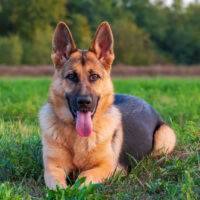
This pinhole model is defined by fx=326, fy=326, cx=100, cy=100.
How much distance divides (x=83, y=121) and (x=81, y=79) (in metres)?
0.49

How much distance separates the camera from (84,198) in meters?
3.02

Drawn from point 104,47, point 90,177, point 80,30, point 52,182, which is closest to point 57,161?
point 52,182

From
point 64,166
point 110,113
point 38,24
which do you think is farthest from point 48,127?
point 38,24

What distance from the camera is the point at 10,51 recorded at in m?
41.5

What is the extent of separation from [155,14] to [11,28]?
25.3m

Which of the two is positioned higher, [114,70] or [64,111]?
[64,111]

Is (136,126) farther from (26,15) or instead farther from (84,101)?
(26,15)

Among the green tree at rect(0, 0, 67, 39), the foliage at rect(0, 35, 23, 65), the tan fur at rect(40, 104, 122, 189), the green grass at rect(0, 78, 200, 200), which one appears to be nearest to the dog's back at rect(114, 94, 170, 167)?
the green grass at rect(0, 78, 200, 200)

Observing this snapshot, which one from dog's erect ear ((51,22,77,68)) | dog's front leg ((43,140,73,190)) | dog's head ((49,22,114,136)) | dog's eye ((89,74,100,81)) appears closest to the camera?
dog's front leg ((43,140,73,190))

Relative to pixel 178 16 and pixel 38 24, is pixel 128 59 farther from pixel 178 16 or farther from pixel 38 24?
pixel 178 16

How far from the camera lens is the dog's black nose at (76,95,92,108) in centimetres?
357

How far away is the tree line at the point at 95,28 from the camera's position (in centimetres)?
4416

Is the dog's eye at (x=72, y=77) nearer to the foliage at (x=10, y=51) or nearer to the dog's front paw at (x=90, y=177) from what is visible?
the dog's front paw at (x=90, y=177)

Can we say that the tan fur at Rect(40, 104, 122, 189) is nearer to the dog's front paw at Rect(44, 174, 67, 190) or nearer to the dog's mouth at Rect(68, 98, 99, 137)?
the dog's front paw at Rect(44, 174, 67, 190)
